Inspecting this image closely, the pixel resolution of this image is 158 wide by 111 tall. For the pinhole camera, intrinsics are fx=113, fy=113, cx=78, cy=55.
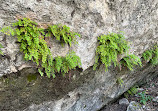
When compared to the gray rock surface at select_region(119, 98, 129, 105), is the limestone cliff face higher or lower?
higher

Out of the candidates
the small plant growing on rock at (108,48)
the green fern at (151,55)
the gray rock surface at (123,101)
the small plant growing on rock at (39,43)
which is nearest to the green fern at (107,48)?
the small plant growing on rock at (108,48)

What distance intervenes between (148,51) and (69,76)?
374 centimetres

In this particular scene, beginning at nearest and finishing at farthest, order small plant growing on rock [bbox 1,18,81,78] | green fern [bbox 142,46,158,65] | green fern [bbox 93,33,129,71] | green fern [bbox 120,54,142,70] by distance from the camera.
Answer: small plant growing on rock [bbox 1,18,81,78] → green fern [bbox 93,33,129,71] → green fern [bbox 120,54,142,70] → green fern [bbox 142,46,158,65]

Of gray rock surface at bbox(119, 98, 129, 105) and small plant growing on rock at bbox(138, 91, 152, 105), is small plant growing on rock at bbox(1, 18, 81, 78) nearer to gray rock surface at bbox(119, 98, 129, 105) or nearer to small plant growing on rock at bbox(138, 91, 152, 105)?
gray rock surface at bbox(119, 98, 129, 105)

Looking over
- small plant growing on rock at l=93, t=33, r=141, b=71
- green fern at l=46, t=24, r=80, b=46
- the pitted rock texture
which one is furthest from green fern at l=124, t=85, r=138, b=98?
green fern at l=46, t=24, r=80, b=46

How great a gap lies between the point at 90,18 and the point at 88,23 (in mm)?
145

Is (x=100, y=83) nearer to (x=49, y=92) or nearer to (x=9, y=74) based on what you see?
(x=49, y=92)

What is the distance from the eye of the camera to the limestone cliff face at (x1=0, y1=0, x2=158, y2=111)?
88.3 inches

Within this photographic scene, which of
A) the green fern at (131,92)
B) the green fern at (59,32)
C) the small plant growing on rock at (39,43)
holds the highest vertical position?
the green fern at (59,32)

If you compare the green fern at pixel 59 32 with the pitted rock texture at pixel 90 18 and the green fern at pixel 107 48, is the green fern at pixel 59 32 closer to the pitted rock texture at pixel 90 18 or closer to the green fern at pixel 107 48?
the pitted rock texture at pixel 90 18

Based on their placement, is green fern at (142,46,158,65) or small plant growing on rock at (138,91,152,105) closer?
green fern at (142,46,158,65)

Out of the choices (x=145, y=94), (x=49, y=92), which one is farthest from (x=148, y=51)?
(x=49, y=92)

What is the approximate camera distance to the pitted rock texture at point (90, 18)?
222cm

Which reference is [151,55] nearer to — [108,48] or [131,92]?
[131,92]
